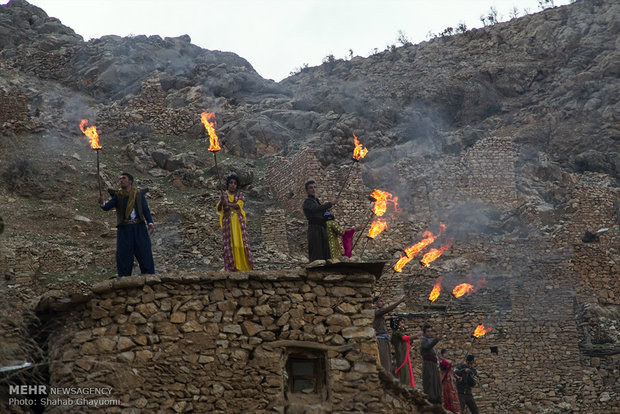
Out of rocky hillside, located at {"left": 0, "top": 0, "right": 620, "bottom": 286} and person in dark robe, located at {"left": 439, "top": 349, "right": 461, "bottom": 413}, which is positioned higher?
rocky hillside, located at {"left": 0, "top": 0, "right": 620, "bottom": 286}

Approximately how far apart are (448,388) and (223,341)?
18.2ft

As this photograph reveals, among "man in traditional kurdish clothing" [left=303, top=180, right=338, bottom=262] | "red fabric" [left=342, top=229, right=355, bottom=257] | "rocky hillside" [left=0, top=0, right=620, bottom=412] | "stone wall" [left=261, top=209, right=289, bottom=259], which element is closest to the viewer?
"man in traditional kurdish clothing" [left=303, top=180, right=338, bottom=262]

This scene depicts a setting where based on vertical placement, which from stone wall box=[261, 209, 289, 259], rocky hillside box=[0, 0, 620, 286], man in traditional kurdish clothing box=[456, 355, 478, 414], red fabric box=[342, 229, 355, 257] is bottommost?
man in traditional kurdish clothing box=[456, 355, 478, 414]

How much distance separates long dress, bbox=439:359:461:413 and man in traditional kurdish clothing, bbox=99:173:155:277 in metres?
5.62

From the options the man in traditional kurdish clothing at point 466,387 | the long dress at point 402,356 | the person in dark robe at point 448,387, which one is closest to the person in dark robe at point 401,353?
the long dress at point 402,356

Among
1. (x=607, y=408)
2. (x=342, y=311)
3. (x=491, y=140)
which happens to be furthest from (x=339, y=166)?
(x=342, y=311)

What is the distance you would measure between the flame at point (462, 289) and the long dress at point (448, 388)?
484 cm

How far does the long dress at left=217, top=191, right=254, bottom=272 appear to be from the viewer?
9.70 meters

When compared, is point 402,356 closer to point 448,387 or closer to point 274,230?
point 448,387

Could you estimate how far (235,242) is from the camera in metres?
9.77

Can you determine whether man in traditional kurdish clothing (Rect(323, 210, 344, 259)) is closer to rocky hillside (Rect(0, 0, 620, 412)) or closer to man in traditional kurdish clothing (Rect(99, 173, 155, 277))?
man in traditional kurdish clothing (Rect(99, 173, 155, 277))

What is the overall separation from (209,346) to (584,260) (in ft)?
42.4

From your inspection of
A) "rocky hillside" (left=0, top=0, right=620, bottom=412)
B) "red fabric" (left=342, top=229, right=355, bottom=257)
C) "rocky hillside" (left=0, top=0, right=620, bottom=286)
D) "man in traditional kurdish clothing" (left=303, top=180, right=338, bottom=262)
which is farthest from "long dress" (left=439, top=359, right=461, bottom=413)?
"rocky hillside" (left=0, top=0, right=620, bottom=286)

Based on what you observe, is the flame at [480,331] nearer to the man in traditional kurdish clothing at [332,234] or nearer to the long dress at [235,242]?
the man in traditional kurdish clothing at [332,234]
